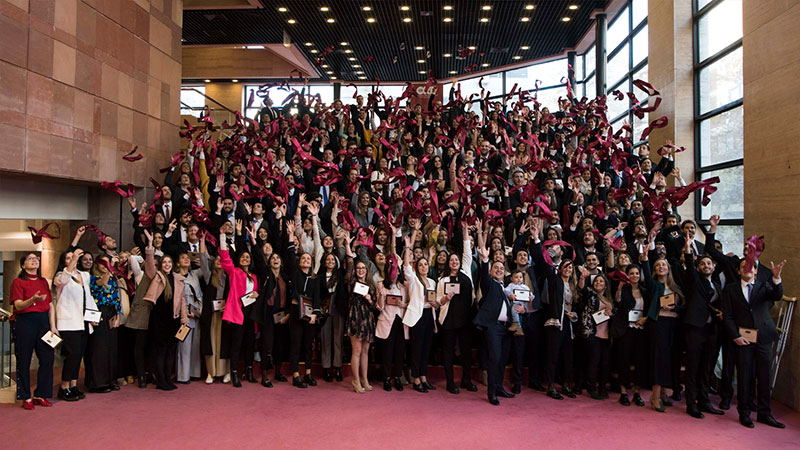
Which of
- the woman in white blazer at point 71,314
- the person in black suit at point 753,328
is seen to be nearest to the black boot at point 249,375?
the woman in white blazer at point 71,314

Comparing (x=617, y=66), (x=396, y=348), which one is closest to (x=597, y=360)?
(x=396, y=348)

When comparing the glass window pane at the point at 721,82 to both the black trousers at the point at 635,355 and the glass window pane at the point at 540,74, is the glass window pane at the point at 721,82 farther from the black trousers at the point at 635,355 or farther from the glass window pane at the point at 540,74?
the glass window pane at the point at 540,74

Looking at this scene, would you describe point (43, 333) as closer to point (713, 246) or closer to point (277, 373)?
point (277, 373)

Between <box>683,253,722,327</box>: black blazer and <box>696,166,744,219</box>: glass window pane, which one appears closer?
<box>683,253,722,327</box>: black blazer

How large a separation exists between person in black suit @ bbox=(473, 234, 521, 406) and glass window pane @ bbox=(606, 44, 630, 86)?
943cm

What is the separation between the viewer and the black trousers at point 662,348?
17.9 feet

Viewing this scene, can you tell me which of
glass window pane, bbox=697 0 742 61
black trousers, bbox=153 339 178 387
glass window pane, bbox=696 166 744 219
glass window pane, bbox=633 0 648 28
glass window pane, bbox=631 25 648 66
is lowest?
black trousers, bbox=153 339 178 387

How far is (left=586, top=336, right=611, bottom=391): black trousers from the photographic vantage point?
5.86 metres

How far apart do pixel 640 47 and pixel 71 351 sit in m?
12.3

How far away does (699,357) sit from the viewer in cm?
550

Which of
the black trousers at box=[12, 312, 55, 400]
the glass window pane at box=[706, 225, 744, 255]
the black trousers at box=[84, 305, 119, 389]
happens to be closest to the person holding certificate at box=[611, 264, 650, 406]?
the glass window pane at box=[706, 225, 744, 255]

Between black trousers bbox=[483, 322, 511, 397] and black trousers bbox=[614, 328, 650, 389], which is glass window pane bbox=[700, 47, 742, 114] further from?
black trousers bbox=[483, 322, 511, 397]

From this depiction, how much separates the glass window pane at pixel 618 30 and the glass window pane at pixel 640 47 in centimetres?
68

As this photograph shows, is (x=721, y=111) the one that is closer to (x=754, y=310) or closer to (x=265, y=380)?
(x=754, y=310)
